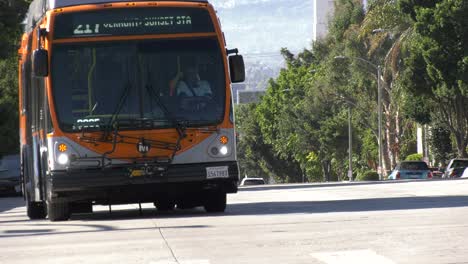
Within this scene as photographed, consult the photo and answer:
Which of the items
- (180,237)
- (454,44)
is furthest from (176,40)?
(454,44)

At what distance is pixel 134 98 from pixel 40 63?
5.13 feet

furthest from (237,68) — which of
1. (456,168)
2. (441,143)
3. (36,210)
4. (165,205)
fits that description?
(441,143)

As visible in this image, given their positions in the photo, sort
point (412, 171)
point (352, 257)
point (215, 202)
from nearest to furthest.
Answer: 1. point (352, 257)
2. point (215, 202)
3. point (412, 171)

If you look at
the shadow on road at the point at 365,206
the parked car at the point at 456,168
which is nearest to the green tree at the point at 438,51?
the parked car at the point at 456,168

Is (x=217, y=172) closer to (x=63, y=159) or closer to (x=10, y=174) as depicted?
(x=63, y=159)

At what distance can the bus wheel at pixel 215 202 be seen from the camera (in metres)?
21.6

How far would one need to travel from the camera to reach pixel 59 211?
21.2 metres

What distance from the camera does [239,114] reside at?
5989 inches

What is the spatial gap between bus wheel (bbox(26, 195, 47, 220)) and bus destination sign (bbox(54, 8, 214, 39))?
4.94m

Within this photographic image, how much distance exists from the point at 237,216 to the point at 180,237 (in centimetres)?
482

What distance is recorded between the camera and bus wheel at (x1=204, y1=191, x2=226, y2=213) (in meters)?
21.6

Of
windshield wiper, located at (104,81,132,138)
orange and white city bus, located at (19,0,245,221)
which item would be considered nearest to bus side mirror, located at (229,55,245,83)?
orange and white city bus, located at (19,0,245,221)

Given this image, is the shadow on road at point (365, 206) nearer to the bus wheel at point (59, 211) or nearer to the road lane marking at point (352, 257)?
the bus wheel at point (59, 211)

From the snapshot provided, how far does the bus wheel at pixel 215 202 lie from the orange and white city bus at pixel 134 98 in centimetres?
111
